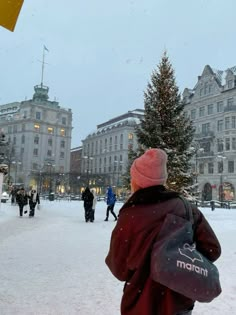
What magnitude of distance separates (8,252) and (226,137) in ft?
191

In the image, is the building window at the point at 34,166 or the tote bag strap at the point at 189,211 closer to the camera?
the tote bag strap at the point at 189,211

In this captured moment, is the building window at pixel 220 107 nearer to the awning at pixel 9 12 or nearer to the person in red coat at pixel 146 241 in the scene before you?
the awning at pixel 9 12

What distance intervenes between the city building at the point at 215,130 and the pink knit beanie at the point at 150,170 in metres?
59.3

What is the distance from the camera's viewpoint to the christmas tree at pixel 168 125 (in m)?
22.5

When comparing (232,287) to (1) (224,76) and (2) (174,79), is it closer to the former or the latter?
(2) (174,79)

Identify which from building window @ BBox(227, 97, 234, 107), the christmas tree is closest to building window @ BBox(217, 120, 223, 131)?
building window @ BBox(227, 97, 234, 107)

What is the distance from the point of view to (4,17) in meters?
4.50

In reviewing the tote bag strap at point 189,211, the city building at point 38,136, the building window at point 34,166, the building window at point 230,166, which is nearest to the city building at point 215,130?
the building window at point 230,166

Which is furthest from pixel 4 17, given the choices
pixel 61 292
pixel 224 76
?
pixel 224 76

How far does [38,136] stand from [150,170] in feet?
362

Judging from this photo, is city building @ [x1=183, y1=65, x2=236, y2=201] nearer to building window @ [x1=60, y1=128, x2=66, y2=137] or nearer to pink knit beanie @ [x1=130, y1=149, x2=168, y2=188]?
building window @ [x1=60, y1=128, x2=66, y2=137]

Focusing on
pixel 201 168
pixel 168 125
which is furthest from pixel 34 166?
pixel 168 125

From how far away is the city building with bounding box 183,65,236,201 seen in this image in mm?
63250

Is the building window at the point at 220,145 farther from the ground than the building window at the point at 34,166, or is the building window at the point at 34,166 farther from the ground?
the building window at the point at 220,145
